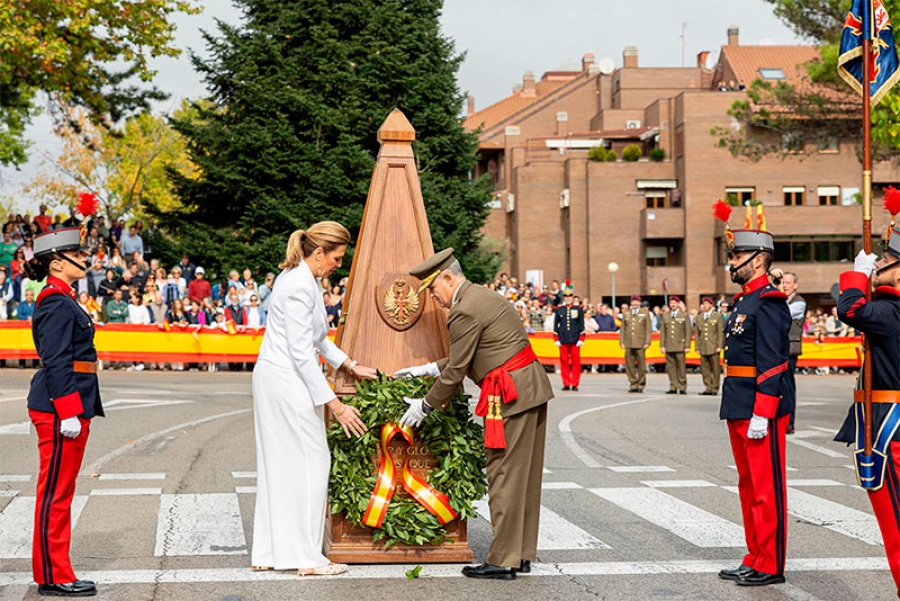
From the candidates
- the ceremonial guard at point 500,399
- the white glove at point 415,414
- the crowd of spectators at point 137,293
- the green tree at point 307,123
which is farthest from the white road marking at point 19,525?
the green tree at point 307,123

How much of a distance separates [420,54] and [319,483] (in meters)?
33.5

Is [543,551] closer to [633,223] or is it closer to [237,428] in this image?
[237,428]

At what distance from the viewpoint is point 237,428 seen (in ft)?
50.7

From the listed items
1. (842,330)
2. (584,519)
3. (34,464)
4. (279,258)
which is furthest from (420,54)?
(584,519)

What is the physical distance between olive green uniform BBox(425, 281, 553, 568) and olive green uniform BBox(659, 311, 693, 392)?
18029mm

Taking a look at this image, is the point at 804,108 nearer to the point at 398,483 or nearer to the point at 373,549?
the point at 398,483

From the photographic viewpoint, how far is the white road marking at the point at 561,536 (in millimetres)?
8156

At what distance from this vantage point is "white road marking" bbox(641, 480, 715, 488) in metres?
11.1

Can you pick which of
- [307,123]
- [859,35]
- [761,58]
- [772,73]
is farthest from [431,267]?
[761,58]

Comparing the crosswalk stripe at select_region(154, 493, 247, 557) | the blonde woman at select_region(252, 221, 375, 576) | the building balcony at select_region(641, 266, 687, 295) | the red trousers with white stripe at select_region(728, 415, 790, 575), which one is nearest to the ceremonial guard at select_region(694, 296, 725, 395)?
the crosswalk stripe at select_region(154, 493, 247, 557)

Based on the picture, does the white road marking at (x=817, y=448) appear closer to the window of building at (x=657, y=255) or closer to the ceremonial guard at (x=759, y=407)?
the ceremonial guard at (x=759, y=407)

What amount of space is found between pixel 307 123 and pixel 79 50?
31.3 feet

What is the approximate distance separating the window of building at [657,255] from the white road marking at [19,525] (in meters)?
61.7

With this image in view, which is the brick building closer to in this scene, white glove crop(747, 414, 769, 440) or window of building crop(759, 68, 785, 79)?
window of building crop(759, 68, 785, 79)
